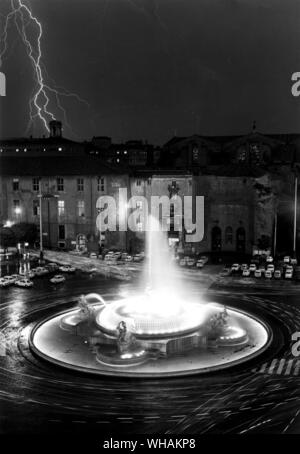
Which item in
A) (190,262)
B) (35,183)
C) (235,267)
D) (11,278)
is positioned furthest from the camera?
(35,183)

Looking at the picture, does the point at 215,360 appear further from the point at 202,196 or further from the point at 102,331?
the point at 202,196

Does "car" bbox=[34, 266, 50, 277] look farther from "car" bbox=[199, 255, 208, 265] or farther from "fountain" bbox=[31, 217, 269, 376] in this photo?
"car" bbox=[199, 255, 208, 265]

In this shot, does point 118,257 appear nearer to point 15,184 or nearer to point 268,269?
point 268,269

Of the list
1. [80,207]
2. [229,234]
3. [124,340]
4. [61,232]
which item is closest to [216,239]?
[229,234]

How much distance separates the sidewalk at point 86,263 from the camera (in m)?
47.2

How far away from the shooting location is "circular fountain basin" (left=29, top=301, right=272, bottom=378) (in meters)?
23.5

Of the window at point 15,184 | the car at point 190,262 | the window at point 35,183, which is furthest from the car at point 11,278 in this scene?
the window at point 15,184

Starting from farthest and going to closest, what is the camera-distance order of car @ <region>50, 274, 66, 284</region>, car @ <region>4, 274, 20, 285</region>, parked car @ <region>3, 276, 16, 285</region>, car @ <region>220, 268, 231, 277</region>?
car @ <region>220, 268, 231, 277</region> → car @ <region>50, 274, 66, 284</region> → car @ <region>4, 274, 20, 285</region> → parked car @ <region>3, 276, 16, 285</region>

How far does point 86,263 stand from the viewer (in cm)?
5238

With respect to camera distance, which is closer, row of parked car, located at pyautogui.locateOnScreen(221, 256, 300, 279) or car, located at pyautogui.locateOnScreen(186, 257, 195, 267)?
row of parked car, located at pyautogui.locateOnScreen(221, 256, 300, 279)

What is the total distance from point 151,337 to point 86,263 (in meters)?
26.2


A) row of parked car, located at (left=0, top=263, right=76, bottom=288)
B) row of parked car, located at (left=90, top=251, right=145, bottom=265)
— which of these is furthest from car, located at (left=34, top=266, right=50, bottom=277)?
row of parked car, located at (left=90, top=251, right=145, bottom=265)
